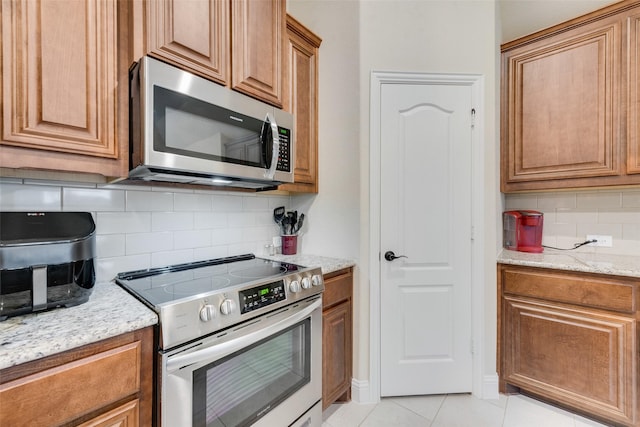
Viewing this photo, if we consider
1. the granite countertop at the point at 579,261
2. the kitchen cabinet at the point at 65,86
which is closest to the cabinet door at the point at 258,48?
the kitchen cabinet at the point at 65,86

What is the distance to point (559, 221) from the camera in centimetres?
231

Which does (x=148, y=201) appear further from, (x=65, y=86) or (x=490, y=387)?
(x=490, y=387)

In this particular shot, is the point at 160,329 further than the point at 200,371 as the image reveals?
No

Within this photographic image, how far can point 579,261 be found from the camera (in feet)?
6.13

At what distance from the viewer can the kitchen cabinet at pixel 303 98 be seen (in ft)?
6.18

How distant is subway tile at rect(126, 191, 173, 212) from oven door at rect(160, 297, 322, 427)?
0.79 m

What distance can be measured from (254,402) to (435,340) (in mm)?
1301

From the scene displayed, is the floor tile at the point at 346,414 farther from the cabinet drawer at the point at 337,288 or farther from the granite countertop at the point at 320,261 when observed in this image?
the granite countertop at the point at 320,261

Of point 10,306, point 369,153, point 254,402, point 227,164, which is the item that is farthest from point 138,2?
point 254,402

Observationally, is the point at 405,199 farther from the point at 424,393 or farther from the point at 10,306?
the point at 10,306

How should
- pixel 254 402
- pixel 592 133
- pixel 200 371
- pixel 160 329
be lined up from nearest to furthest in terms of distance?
pixel 160 329, pixel 200 371, pixel 254 402, pixel 592 133

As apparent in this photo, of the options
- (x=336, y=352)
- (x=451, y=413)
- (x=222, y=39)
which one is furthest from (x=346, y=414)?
(x=222, y=39)

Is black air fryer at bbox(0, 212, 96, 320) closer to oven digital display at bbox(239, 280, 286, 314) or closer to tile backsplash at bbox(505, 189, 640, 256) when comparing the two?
oven digital display at bbox(239, 280, 286, 314)

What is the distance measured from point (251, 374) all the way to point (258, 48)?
1.58 meters
